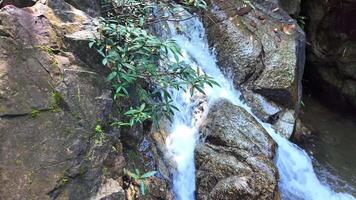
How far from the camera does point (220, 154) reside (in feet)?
16.8

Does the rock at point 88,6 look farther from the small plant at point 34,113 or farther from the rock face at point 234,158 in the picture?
the rock face at point 234,158

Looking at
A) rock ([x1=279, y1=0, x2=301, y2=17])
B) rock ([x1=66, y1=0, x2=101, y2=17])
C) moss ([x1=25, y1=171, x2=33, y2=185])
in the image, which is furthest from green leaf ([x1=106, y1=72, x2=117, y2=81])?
rock ([x1=279, y1=0, x2=301, y2=17])

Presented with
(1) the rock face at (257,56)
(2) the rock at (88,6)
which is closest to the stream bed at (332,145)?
(1) the rock face at (257,56)

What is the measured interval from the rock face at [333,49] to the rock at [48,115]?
7287 millimetres

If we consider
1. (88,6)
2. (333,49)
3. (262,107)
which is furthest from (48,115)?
(333,49)

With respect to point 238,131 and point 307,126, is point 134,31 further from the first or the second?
point 307,126

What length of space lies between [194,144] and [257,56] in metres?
2.42

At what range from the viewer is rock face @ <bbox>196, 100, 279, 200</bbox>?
4.64 metres

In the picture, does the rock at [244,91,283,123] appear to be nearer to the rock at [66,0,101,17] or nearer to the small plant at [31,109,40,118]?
the rock at [66,0,101,17]

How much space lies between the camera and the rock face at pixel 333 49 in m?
9.24

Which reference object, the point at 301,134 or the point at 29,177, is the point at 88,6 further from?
the point at 301,134

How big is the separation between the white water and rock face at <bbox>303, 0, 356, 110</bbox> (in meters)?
3.70

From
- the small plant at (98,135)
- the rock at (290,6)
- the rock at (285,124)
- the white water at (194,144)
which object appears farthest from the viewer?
the rock at (290,6)

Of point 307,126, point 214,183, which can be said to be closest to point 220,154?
point 214,183
